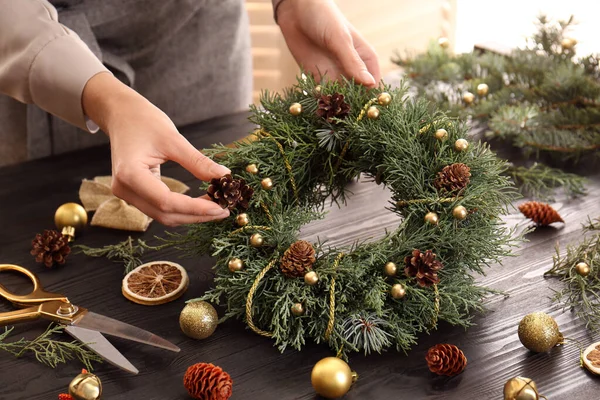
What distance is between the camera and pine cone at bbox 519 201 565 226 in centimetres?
118

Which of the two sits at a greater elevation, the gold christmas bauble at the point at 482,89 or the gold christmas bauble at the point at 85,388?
the gold christmas bauble at the point at 482,89

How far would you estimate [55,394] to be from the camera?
0.86m

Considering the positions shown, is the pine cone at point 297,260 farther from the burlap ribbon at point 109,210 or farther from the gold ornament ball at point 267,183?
the burlap ribbon at point 109,210

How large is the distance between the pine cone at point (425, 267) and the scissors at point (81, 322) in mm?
310

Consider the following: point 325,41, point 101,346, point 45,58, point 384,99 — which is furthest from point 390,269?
point 45,58

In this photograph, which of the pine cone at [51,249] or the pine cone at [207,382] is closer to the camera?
the pine cone at [207,382]

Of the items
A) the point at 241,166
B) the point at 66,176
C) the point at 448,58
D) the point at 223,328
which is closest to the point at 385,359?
the point at 223,328

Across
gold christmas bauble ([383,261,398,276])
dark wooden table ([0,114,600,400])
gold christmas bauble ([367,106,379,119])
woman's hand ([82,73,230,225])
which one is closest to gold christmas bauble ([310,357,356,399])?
dark wooden table ([0,114,600,400])

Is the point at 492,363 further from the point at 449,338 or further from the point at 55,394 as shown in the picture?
the point at 55,394

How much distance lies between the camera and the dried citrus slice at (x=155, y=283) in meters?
1.02

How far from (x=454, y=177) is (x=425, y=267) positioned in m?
0.13

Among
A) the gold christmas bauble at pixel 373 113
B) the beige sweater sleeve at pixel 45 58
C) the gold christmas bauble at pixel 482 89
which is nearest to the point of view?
the gold christmas bauble at pixel 373 113

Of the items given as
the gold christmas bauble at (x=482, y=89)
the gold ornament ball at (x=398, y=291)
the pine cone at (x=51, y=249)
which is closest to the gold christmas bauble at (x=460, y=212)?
the gold ornament ball at (x=398, y=291)

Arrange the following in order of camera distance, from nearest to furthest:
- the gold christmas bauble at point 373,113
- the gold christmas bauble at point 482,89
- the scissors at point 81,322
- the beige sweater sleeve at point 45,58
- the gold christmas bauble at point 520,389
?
the gold christmas bauble at point 520,389 → the scissors at point 81,322 → the gold christmas bauble at point 373,113 → the beige sweater sleeve at point 45,58 → the gold christmas bauble at point 482,89
